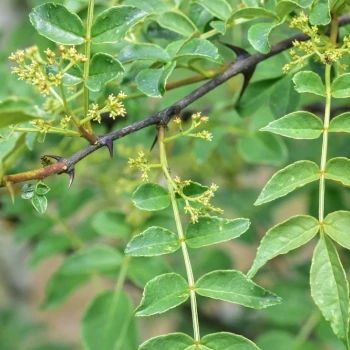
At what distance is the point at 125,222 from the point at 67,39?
0.65 metres

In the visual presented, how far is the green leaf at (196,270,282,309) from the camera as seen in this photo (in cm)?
76

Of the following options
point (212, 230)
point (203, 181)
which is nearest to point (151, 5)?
point (212, 230)

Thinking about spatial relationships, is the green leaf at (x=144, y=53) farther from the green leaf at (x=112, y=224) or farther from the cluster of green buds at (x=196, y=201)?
the green leaf at (x=112, y=224)

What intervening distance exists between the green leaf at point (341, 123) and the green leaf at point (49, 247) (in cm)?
93

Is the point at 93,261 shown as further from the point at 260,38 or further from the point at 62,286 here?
the point at 260,38

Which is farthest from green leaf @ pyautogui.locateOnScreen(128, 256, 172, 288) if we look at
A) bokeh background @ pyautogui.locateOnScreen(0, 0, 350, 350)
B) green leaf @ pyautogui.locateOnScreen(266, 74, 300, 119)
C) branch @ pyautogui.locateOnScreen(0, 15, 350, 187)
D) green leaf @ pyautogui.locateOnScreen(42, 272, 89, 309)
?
branch @ pyautogui.locateOnScreen(0, 15, 350, 187)

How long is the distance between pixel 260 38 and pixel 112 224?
0.69 meters

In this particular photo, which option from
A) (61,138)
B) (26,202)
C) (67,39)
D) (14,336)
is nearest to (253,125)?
(61,138)

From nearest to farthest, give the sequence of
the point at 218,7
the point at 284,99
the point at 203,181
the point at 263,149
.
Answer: the point at 218,7 → the point at 284,99 → the point at 263,149 → the point at 203,181

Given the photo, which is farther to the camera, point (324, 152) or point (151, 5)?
point (151, 5)

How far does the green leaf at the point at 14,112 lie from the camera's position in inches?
25.0

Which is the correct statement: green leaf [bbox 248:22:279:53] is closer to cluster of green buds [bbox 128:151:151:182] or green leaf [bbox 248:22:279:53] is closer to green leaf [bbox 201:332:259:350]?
cluster of green buds [bbox 128:151:151:182]

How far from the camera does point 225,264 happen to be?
186 cm

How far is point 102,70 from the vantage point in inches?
32.5
